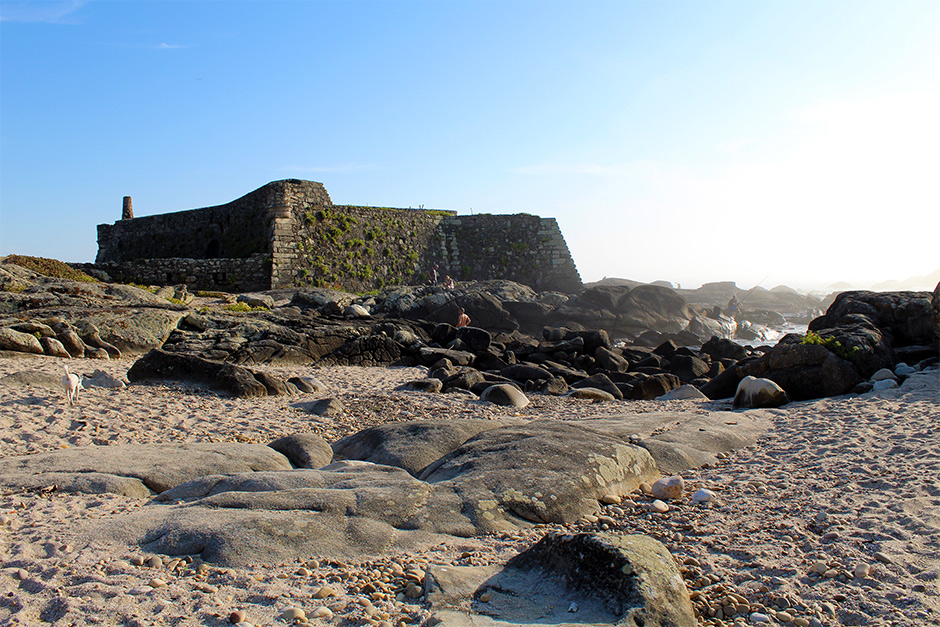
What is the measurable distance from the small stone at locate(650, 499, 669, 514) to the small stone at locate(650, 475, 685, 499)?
0.19 meters

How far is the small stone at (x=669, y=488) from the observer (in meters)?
5.04

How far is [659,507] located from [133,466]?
4.39 m

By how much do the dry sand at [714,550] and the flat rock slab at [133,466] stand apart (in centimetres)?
24

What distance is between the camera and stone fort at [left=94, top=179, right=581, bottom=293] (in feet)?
82.8

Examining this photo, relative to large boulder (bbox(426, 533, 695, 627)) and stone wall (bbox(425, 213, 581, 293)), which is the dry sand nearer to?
large boulder (bbox(426, 533, 695, 627))

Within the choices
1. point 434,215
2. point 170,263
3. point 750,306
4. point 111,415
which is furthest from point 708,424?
point 750,306

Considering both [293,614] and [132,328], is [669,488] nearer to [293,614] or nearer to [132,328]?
[293,614]

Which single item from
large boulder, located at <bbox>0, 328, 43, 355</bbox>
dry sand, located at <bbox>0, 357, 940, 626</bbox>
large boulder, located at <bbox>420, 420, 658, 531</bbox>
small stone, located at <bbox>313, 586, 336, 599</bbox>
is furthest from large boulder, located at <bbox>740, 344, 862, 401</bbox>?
large boulder, located at <bbox>0, 328, 43, 355</bbox>

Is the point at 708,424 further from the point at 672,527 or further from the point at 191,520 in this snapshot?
the point at 191,520

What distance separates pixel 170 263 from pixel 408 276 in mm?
10053

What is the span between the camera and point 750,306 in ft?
169

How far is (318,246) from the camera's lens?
27.1 m

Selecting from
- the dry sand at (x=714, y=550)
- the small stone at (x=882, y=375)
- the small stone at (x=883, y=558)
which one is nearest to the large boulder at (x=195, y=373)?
the dry sand at (x=714, y=550)

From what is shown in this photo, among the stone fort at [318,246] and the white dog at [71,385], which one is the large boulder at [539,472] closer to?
the white dog at [71,385]
